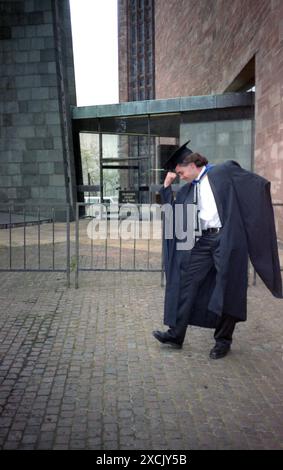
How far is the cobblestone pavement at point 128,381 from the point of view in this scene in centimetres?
296

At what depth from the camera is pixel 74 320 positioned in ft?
18.1

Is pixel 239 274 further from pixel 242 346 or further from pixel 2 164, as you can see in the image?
pixel 2 164

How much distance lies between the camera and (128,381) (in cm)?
A: 381

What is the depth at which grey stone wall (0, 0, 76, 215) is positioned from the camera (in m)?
18.4

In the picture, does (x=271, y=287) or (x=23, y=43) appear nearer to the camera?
(x=271, y=287)

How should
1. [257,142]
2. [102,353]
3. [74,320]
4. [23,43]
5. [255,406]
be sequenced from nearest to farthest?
[255,406], [102,353], [74,320], [257,142], [23,43]

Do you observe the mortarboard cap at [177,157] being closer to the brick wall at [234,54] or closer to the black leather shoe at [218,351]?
the black leather shoe at [218,351]

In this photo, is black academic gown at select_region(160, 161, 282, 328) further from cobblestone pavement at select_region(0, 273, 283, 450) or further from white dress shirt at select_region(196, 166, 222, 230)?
cobblestone pavement at select_region(0, 273, 283, 450)

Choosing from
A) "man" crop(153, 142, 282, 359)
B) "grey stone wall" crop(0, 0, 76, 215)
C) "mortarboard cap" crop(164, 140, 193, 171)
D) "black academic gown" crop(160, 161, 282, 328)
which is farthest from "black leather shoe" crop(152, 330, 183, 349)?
"grey stone wall" crop(0, 0, 76, 215)

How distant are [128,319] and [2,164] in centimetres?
1498

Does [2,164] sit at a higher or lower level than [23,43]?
lower

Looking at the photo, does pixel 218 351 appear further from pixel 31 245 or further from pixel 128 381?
pixel 31 245

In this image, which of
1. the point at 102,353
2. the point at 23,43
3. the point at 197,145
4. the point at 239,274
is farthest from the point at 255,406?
the point at 23,43

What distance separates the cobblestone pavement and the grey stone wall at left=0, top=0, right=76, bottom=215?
13.0 m
